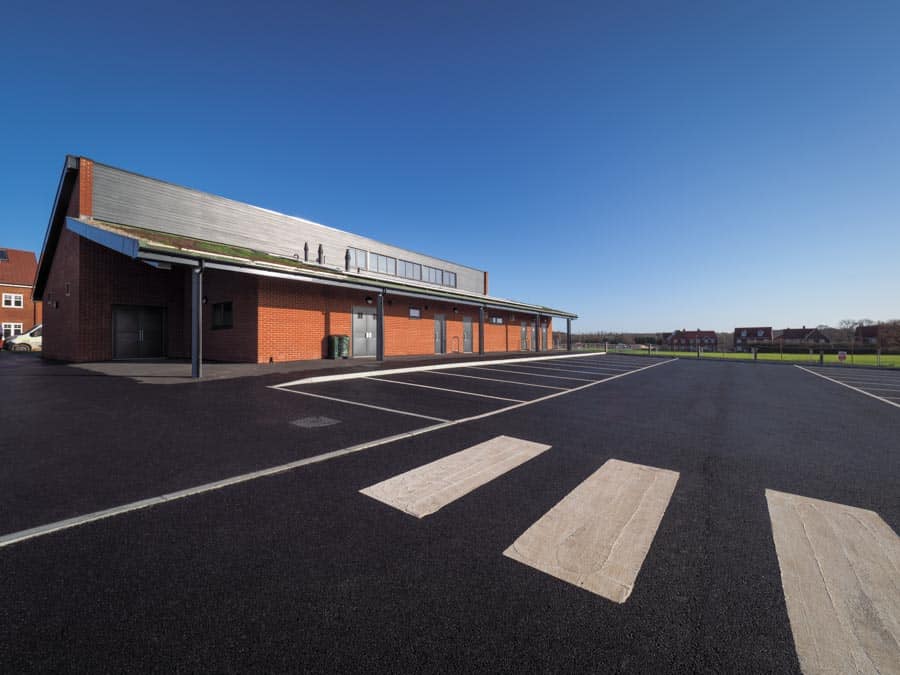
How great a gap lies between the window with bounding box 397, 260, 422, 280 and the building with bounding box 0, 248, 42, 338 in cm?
3428

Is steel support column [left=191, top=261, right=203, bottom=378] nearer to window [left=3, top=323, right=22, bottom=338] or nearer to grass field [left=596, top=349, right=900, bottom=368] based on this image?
grass field [left=596, top=349, right=900, bottom=368]

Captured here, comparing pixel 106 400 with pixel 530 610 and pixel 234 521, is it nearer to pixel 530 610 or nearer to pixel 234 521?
pixel 234 521

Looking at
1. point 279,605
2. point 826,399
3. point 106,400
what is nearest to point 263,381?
point 106,400

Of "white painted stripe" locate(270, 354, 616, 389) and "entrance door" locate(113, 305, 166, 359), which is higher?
"entrance door" locate(113, 305, 166, 359)

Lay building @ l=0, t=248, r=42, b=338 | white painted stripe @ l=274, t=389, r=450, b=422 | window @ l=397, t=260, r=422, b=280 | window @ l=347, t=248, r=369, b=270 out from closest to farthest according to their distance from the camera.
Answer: white painted stripe @ l=274, t=389, r=450, b=422 < window @ l=347, t=248, r=369, b=270 < window @ l=397, t=260, r=422, b=280 < building @ l=0, t=248, r=42, b=338

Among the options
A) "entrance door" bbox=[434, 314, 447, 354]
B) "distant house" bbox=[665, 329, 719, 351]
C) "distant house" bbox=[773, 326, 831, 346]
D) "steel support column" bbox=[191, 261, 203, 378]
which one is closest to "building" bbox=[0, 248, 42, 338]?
"steel support column" bbox=[191, 261, 203, 378]

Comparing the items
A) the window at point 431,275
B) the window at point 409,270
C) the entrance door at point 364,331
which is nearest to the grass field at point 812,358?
the window at point 431,275

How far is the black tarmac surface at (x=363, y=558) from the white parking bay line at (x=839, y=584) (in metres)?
0.09

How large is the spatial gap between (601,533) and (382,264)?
27.4 m

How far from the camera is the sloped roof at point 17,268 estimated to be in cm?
3481

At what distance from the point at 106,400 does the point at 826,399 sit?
15708 millimetres

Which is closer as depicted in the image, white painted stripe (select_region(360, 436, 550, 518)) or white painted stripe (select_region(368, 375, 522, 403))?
white painted stripe (select_region(360, 436, 550, 518))

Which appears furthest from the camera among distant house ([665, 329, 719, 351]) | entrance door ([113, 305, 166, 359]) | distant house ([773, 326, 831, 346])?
distant house ([665, 329, 719, 351])

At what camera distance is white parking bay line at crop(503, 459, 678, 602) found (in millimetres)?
2135
